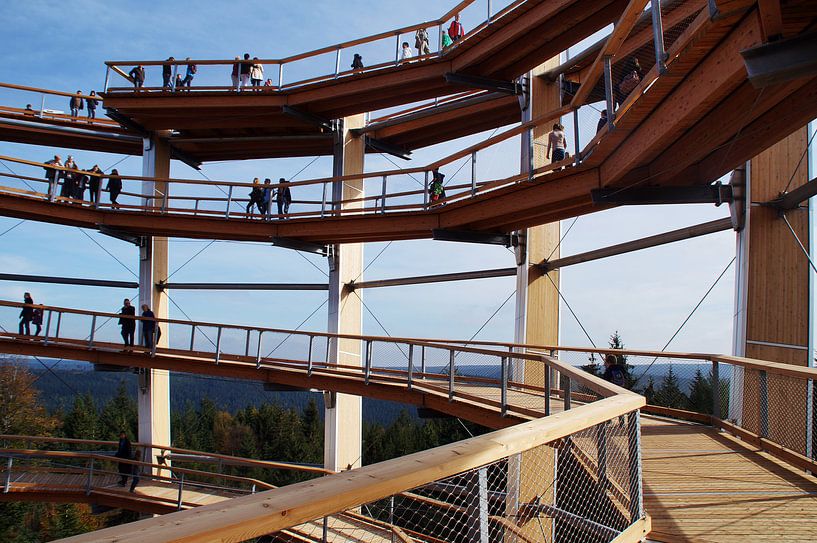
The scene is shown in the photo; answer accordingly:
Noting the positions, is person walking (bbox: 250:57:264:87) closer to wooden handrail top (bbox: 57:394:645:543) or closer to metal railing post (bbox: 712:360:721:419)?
metal railing post (bbox: 712:360:721:419)

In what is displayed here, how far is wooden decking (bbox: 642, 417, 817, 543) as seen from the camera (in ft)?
15.0

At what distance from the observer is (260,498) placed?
69.1 inches

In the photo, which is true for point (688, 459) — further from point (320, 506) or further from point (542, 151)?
point (542, 151)

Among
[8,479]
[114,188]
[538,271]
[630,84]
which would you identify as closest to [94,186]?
[114,188]

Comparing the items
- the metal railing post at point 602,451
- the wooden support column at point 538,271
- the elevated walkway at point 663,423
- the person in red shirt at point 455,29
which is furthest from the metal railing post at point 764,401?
the person in red shirt at point 455,29

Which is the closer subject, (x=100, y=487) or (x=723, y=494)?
(x=723, y=494)

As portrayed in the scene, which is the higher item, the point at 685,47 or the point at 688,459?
the point at 685,47

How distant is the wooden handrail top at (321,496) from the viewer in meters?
Answer: 1.58

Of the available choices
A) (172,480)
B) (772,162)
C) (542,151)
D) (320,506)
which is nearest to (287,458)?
(172,480)

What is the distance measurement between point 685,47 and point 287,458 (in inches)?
2342

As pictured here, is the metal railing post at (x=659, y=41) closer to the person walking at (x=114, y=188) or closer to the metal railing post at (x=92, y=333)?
the metal railing post at (x=92, y=333)

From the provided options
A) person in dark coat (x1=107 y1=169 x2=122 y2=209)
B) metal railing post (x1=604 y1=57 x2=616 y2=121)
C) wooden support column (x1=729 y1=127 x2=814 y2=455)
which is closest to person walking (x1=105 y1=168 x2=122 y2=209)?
person in dark coat (x1=107 y1=169 x2=122 y2=209)

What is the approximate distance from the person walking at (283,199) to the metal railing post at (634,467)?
1496cm

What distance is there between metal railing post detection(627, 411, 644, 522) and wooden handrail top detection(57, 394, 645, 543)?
1.53 meters
